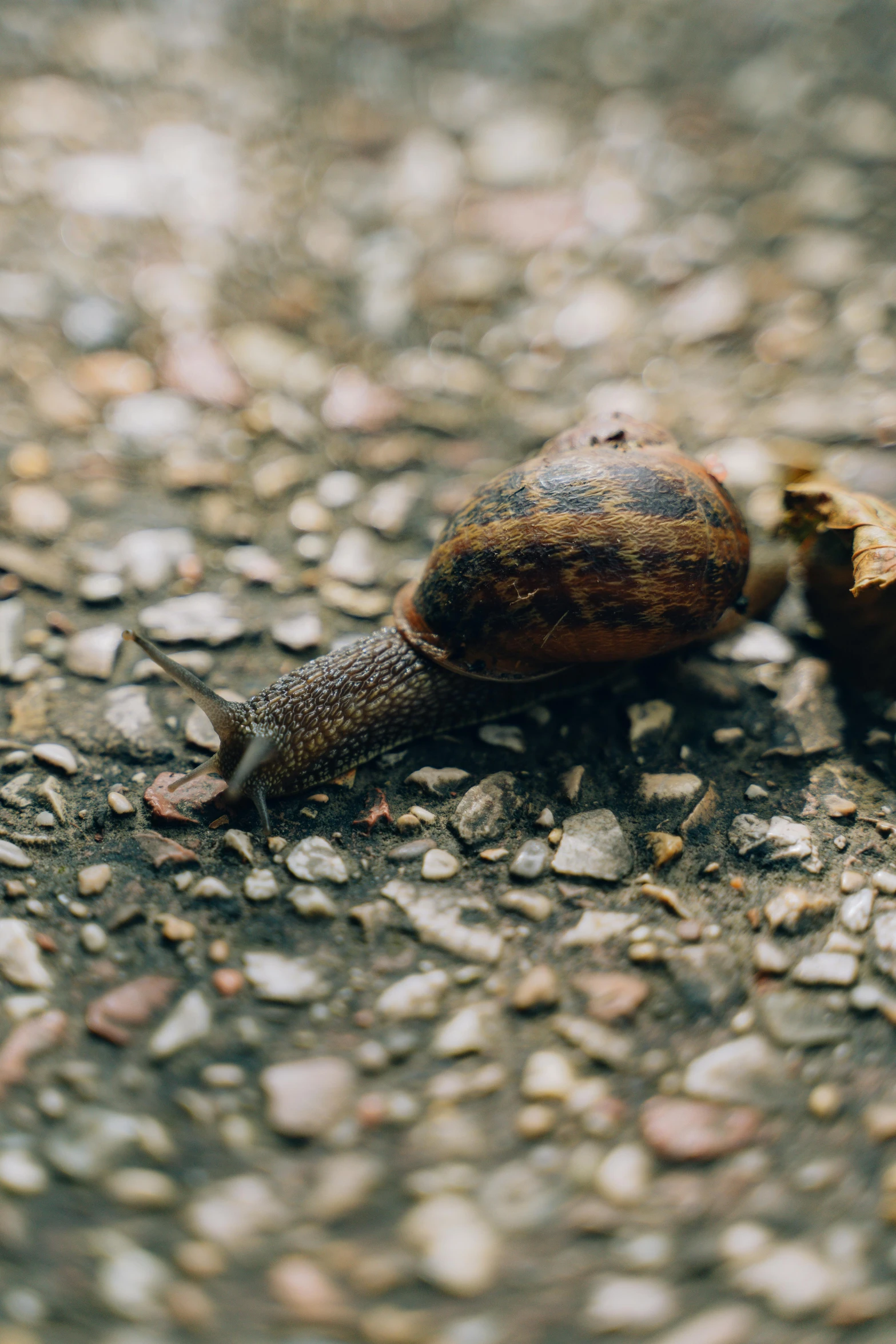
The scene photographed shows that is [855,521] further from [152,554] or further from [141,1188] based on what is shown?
[141,1188]

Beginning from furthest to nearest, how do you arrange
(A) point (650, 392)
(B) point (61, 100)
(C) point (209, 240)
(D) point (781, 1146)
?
(B) point (61, 100) → (C) point (209, 240) → (A) point (650, 392) → (D) point (781, 1146)

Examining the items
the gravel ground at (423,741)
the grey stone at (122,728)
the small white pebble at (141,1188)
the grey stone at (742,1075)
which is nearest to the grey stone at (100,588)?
the gravel ground at (423,741)

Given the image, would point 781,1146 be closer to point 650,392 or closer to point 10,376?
point 650,392

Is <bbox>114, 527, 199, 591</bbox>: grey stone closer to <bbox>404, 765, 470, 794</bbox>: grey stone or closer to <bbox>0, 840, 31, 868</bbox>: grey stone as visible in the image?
<bbox>0, 840, 31, 868</bbox>: grey stone

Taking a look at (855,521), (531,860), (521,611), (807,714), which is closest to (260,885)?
(531,860)

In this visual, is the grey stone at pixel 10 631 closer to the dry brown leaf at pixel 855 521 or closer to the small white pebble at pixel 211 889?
the small white pebble at pixel 211 889

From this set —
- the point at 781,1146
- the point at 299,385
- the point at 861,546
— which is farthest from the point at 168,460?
the point at 781,1146
